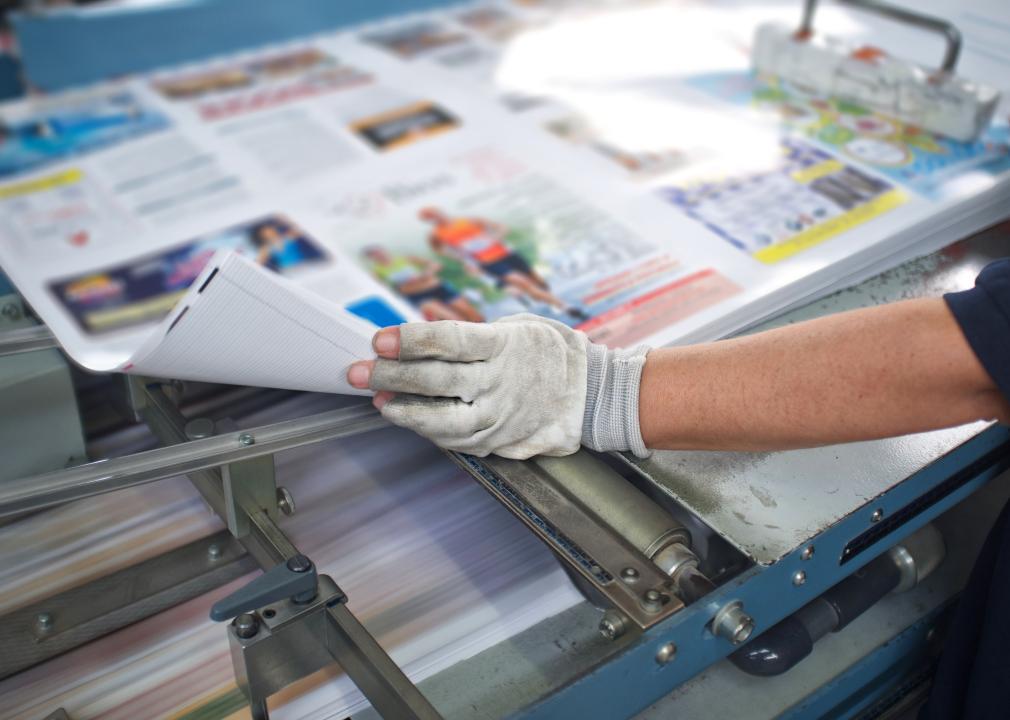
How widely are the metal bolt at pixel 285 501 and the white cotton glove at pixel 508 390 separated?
166 millimetres

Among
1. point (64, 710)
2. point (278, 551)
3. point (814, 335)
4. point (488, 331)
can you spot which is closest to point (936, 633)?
point (814, 335)

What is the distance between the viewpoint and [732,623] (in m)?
0.89

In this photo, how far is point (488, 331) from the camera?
974mm

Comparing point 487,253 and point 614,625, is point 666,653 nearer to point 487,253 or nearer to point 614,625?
point 614,625

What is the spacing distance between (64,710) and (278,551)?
0.23 metres

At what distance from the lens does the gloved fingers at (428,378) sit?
951 mm

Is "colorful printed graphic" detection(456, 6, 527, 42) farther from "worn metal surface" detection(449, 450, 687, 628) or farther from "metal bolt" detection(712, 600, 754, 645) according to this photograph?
"metal bolt" detection(712, 600, 754, 645)

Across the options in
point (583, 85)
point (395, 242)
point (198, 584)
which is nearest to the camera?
point (198, 584)

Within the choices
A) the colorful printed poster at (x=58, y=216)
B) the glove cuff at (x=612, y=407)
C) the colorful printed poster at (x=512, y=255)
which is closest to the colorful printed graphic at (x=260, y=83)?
the colorful printed poster at (x=58, y=216)

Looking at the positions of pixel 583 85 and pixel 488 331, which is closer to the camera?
pixel 488 331

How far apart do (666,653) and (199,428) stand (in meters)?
A: 0.53

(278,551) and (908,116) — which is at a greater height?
(908,116)

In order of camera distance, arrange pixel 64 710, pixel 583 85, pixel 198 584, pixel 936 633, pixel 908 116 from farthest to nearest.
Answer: pixel 583 85
pixel 908 116
pixel 936 633
pixel 198 584
pixel 64 710

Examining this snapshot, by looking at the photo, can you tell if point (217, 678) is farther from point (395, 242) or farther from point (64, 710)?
point (395, 242)
